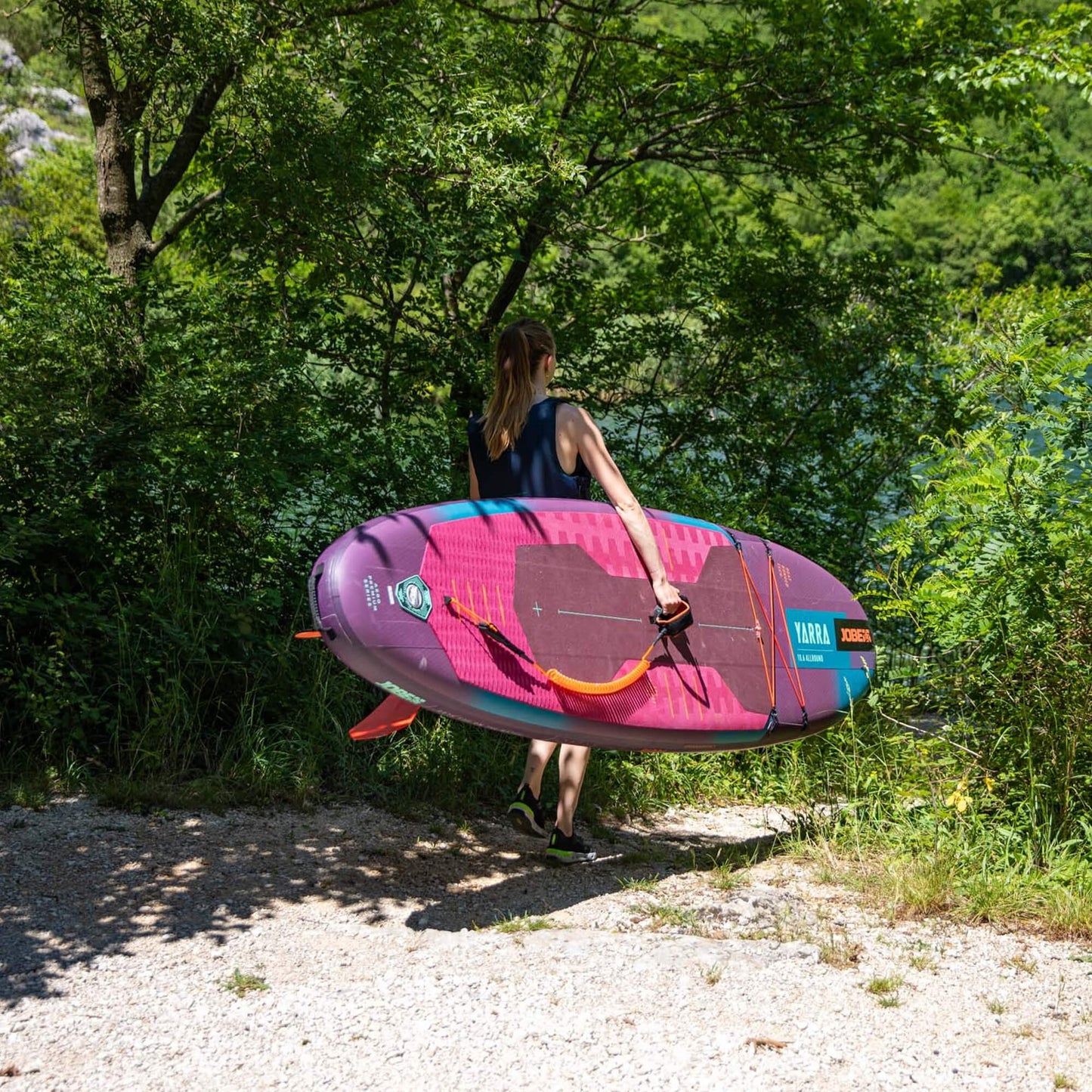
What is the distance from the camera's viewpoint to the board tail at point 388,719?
3670 millimetres

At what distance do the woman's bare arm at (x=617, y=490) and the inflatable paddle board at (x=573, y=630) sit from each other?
0.49 ft

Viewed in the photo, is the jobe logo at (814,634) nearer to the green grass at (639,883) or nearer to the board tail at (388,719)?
the green grass at (639,883)

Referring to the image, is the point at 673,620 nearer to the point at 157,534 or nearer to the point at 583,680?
the point at 583,680

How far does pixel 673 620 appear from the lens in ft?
13.0

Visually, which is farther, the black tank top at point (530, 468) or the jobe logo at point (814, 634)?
the jobe logo at point (814, 634)

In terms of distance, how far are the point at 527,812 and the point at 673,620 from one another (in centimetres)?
88

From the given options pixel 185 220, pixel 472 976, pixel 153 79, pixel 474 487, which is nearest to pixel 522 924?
pixel 472 976

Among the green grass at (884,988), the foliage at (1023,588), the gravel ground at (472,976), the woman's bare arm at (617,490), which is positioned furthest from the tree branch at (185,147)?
the green grass at (884,988)

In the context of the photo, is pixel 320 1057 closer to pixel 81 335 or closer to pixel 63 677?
pixel 63 677

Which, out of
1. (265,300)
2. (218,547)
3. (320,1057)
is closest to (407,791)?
(218,547)

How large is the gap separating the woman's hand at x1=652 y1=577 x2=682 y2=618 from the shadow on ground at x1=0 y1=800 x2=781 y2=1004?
2.89ft

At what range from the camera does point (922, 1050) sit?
2607 millimetres

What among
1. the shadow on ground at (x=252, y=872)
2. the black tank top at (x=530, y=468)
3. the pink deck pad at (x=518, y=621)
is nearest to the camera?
the shadow on ground at (x=252, y=872)

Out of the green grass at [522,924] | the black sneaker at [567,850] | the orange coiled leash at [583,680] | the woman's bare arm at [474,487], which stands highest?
the woman's bare arm at [474,487]
